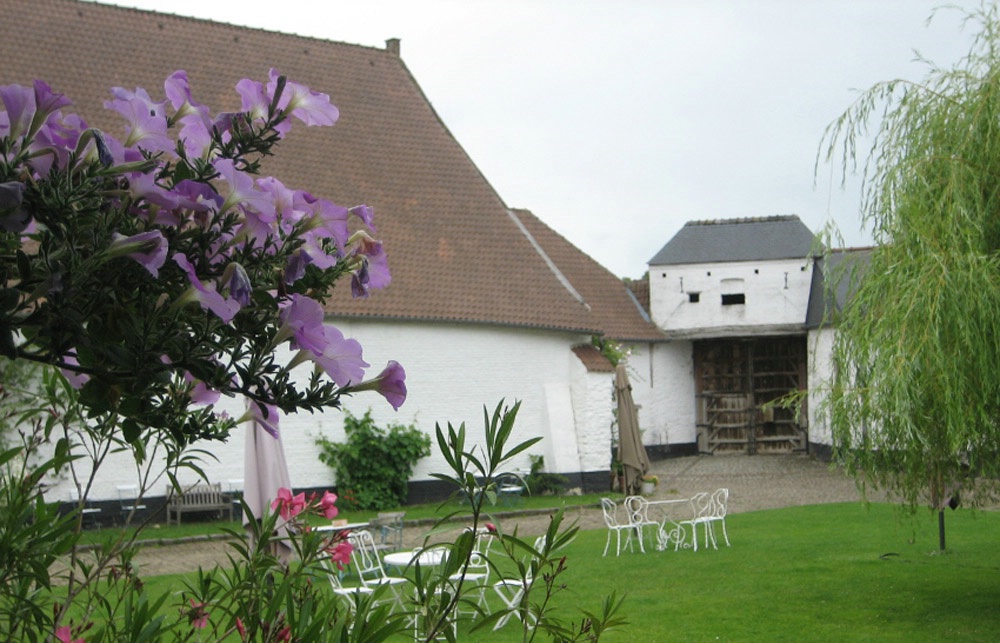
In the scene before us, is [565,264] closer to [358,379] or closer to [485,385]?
[485,385]

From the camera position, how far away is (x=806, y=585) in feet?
42.0

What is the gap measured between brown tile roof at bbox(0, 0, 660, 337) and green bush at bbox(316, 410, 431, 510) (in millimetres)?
2326

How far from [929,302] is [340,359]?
346 inches

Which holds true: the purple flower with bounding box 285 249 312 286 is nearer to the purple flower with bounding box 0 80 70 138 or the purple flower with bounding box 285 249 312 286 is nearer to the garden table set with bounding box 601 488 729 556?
the purple flower with bounding box 0 80 70 138

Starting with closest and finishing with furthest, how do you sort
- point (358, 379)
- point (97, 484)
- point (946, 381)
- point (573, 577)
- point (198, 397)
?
point (358, 379)
point (198, 397)
point (946, 381)
point (573, 577)
point (97, 484)

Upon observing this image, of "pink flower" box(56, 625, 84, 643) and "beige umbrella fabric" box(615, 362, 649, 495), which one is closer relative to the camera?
"pink flower" box(56, 625, 84, 643)

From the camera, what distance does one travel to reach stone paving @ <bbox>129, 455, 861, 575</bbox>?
16.9 meters

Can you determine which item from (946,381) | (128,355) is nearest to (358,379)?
(128,355)

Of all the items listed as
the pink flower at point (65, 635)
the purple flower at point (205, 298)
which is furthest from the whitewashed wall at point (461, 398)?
the purple flower at point (205, 298)

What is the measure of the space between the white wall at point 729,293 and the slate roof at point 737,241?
23 cm

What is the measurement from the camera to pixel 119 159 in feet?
5.32

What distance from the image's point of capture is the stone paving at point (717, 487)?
16875mm

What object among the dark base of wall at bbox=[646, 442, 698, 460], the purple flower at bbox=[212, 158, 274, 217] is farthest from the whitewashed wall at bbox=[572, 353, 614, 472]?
the purple flower at bbox=[212, 158, 274, 217]

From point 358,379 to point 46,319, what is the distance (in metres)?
0.46
